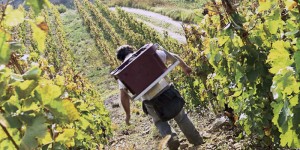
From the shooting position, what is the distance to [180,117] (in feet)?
17.3

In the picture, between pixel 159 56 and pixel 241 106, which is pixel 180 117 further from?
pixel 241 106

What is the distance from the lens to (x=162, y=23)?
113ft

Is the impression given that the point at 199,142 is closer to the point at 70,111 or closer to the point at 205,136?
the point at 205,136

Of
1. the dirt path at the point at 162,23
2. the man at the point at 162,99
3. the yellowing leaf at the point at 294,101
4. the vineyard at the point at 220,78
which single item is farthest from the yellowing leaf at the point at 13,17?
the dirt path at the point at 162,23

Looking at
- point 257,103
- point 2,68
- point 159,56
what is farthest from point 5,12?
point 159,56

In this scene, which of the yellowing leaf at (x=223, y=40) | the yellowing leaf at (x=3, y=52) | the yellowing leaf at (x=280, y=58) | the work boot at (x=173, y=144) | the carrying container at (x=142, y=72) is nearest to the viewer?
the yellowing leaf at (x=3, y=52)

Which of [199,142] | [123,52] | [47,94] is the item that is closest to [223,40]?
[123,52]

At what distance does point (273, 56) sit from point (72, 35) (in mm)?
36774

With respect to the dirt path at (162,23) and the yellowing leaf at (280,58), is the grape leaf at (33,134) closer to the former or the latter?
the yellowing leaf at (280,58)

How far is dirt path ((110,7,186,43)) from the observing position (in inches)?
1110

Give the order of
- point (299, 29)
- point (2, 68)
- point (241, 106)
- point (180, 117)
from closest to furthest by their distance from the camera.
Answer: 1. point (2, 68)
2. point (299, 29)
3. point (241, 106)
4. point (180, 117)

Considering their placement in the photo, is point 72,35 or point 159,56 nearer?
point 159,56

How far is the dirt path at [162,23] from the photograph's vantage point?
28188 mm

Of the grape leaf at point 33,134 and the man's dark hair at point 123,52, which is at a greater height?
the grape leaf at point 33,134
